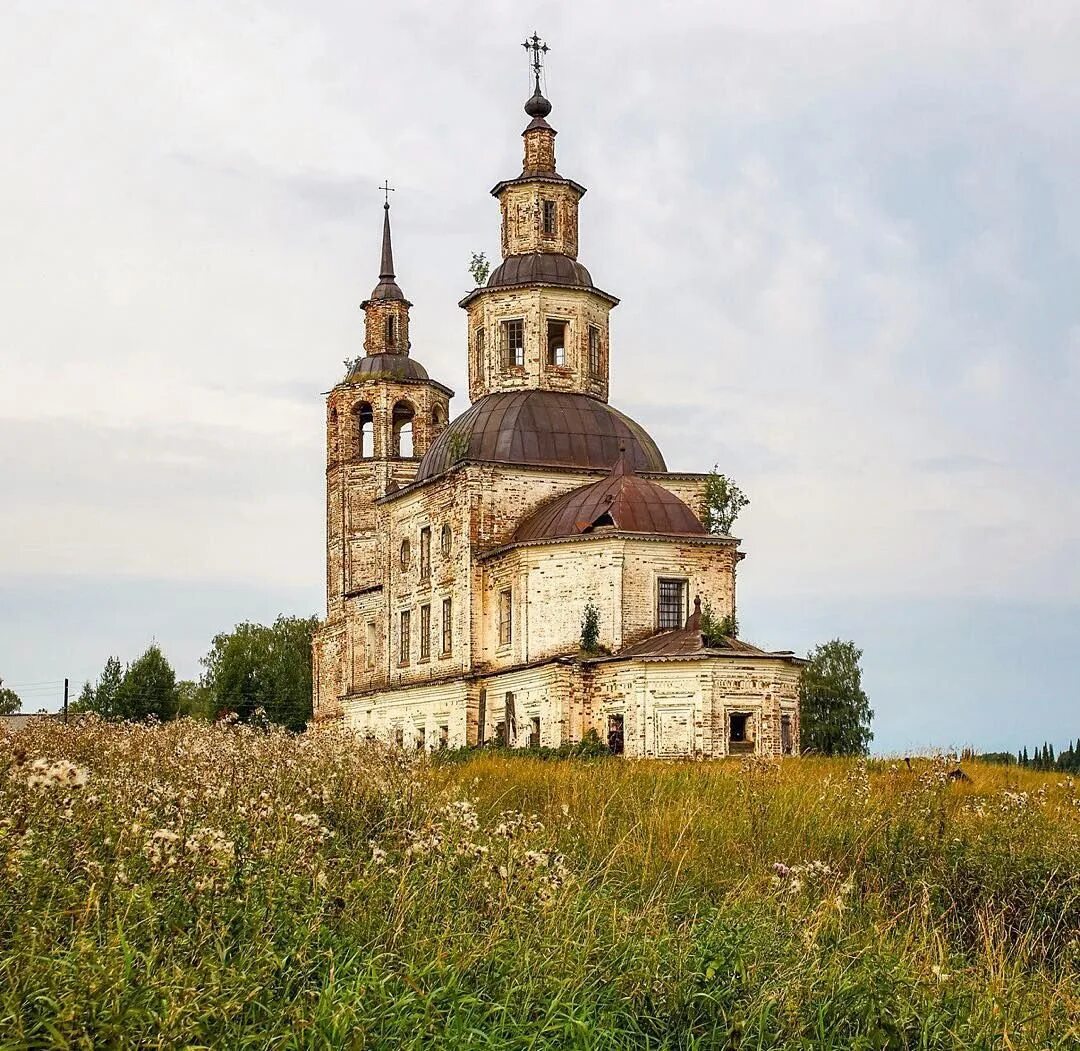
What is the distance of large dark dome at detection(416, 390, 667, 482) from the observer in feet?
115

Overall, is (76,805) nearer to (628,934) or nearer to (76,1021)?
(76,1021)

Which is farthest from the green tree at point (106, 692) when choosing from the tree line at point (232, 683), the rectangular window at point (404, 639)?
the rectangular window at point (404, 639)

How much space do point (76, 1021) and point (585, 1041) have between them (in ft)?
7.75

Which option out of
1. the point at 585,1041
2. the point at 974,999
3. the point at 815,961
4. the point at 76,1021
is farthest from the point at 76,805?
the point at 974,999

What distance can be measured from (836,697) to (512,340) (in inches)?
824

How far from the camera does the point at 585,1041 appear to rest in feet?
22.0

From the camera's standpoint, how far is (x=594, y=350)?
38312mm

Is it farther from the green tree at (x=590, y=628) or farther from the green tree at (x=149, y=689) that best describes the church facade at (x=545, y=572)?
the green tree at (x=149, y=689)

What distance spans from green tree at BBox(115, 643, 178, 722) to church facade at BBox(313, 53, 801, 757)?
15588mm

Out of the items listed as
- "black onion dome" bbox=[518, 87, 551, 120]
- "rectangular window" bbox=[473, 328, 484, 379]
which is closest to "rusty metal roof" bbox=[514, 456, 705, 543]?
"rectangular window" bbox=[473, 328, 484, 379]

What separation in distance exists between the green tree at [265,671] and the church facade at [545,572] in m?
18.0

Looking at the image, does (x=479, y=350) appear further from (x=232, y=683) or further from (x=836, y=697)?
(x=232, y=683)

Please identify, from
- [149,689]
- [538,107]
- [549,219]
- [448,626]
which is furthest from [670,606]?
[149,689]

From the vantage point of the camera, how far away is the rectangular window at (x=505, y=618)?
33531 millimetres
